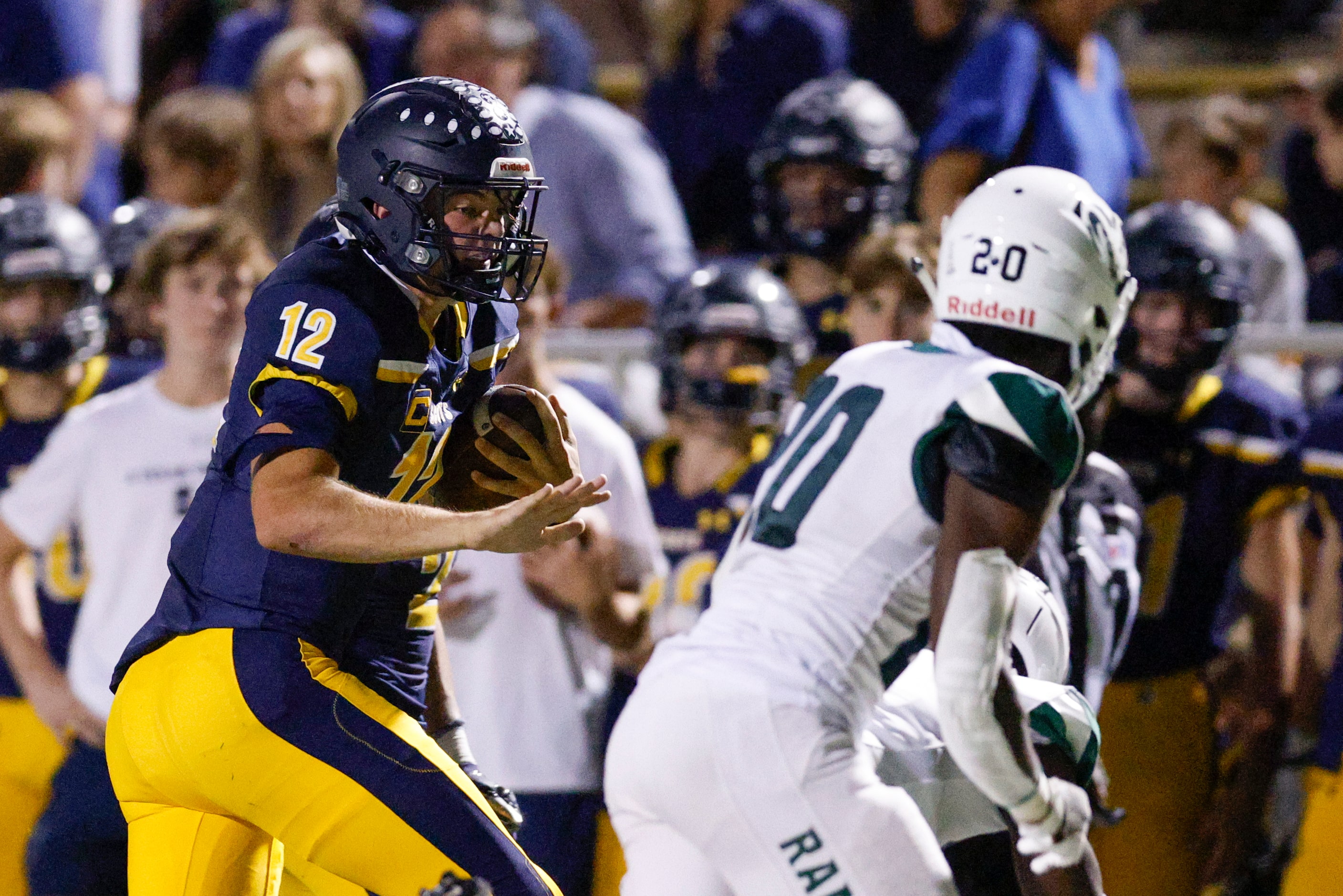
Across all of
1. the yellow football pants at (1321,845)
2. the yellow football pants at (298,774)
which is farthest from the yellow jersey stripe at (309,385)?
the yellow football pants at (1321,845)

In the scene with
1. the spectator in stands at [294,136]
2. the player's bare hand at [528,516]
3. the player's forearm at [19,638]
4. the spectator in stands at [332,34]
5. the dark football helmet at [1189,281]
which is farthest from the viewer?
the spectator in stands at [332,34]

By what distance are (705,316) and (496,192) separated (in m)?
2.06

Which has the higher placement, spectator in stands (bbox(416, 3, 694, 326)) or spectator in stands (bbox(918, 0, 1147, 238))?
spectator in stands (bbox(918, 0, 1147, 238))

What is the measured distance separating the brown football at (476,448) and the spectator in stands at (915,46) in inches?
155

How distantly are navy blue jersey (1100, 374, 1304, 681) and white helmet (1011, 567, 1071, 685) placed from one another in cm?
146

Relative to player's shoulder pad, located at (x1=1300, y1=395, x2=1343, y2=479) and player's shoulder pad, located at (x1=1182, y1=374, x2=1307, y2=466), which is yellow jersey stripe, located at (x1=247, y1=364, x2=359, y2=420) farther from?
player's shoulder pad, located at (x1=1300, y1=395, x2=1343, y2=479)

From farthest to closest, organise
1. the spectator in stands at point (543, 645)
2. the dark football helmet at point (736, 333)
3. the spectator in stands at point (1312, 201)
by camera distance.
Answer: the spectator in stands at point (1312, 201)
the dark football helmet at point (736, 333)
the spectator in stands at point (543, 645)

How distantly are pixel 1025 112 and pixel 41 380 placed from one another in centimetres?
307

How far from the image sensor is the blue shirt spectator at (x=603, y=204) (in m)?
6.19

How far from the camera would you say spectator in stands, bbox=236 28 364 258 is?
5648 mm

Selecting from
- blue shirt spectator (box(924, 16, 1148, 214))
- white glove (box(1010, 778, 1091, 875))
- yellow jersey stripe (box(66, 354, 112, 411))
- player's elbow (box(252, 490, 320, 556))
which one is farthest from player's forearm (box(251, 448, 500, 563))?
blue shirt spectator (box(924, 16, 1148, 214))

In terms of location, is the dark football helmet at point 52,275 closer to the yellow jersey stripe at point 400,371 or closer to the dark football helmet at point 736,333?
the dark football helmet at point 736,333

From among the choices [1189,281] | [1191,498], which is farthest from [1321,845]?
[1189,281]

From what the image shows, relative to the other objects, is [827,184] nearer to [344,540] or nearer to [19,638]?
[19,638]
